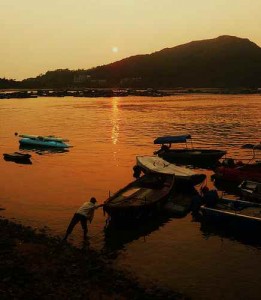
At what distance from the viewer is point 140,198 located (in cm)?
2873

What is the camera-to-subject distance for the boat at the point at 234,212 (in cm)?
2527

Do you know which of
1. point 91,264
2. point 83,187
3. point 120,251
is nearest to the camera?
point 91,264

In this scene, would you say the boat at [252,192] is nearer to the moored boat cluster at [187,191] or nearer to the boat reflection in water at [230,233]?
the moored boat cluster at [187,191]

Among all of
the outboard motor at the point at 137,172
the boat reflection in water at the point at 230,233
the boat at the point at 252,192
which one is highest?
the boat at the point at 252,192

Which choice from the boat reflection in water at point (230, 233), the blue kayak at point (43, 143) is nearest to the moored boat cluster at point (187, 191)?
the boat reflection in water at point (230, 233)

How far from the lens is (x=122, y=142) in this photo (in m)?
68.7

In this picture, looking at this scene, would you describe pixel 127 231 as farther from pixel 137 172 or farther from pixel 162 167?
pixel 137 172

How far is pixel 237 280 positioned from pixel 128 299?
590cm

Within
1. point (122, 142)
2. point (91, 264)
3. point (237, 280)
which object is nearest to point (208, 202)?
point (237, 280)

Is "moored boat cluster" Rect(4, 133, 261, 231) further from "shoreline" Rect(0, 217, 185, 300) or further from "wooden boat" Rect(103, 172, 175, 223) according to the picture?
"shoreline" Rect(0, 217, 185, 300)

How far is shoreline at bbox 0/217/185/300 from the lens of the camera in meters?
16.8

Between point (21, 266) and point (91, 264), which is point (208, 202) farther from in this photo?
point (21, 266)

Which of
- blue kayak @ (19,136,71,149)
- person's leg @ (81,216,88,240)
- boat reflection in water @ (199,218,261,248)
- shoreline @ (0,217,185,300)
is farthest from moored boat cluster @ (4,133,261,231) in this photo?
blue kayak @ (19,136,71,149)

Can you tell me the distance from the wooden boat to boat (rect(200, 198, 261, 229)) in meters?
3.29
